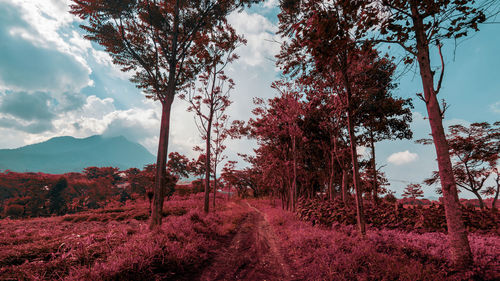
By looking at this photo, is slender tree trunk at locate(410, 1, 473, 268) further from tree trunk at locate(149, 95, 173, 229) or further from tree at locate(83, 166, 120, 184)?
tree at locate(83, 166, 120, 184)

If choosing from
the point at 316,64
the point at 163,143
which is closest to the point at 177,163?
the point at 163,143

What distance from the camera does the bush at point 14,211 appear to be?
2208 cm

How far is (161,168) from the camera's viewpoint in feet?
28.3

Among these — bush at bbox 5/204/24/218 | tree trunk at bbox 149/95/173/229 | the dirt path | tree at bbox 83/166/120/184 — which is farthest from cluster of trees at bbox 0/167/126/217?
the dirt path

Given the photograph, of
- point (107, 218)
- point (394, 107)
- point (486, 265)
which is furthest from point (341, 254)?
point (107, 218)

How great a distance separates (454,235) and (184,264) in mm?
6914

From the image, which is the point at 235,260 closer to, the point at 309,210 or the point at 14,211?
the point at 309,210

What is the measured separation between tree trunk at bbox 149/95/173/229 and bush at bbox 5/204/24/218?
29.7m

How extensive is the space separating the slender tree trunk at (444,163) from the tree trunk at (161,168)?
9.76m

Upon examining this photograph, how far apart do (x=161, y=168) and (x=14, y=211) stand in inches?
1197

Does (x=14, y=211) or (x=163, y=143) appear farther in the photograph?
(x=14, y=211)

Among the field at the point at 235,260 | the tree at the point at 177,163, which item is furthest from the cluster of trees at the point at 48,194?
the field at the point at 235,260

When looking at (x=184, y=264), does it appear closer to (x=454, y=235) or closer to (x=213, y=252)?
(x=213, y=252)

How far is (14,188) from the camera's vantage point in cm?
2455
